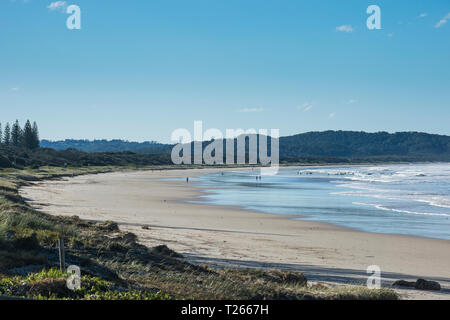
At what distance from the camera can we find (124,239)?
12.8 meters

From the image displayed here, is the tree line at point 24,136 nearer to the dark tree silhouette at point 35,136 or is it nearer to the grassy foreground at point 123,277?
the dark tree silhouette at point 35,136

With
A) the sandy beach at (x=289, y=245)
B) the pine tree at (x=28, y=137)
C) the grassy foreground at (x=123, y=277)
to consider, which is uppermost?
the pine tree at (x=28, y=137)

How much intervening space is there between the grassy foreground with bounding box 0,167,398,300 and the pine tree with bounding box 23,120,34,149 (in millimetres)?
103296

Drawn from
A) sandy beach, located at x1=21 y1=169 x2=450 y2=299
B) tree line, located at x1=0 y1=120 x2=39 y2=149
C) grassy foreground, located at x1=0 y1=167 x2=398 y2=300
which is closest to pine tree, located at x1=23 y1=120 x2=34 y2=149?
tree line, located at x1=0 y1=120 x2=39 y2=149

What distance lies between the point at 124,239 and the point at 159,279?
4800 millimetres

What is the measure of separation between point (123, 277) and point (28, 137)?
108 m

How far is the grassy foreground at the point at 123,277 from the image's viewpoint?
6734 millimetres

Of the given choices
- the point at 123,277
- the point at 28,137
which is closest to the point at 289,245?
the point at 123,277

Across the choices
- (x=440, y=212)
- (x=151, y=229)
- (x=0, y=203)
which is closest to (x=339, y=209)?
(x=440, y=212)

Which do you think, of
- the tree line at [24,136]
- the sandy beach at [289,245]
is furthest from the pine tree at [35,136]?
the sandy beach at [289,245]

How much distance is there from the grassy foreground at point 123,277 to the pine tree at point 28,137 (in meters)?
103

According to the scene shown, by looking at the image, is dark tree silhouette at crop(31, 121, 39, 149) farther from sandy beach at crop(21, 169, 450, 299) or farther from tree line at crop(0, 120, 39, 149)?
sandy beach at crop(21, 169, 450, 299)

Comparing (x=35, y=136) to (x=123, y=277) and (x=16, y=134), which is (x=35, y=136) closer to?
(x=16, y=134)
